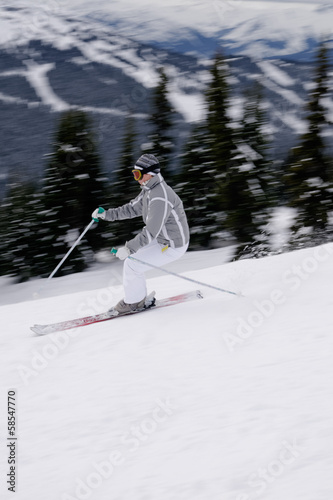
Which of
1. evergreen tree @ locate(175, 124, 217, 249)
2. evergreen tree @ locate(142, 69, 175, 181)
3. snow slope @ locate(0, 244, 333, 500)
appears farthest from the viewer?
evergreen tree @ locate(142, 69, 175, 181)

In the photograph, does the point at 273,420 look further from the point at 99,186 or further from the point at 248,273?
the point at 99,186

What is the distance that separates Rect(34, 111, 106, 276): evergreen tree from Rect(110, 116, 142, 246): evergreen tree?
2.36 feet

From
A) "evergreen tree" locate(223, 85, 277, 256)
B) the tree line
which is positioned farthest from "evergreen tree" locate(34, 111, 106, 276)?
"evergreen tree" locate(223, 85, 277, 256)

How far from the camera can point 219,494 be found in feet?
11.1

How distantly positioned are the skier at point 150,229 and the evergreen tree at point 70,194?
15.8 m

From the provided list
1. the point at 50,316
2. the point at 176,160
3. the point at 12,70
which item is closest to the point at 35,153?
the point at 12,70

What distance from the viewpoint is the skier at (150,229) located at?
21.5 feet

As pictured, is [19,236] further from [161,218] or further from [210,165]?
[161,218]

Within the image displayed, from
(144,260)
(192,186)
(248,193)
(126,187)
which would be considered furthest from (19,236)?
(144,260)

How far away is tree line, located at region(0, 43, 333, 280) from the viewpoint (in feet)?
75.0

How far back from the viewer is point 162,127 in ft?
82.1

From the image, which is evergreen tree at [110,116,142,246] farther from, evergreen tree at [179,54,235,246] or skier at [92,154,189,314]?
skier at [92,154,189,314]

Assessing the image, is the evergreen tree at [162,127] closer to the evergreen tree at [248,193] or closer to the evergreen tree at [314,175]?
the evergreen tree at [248,193]

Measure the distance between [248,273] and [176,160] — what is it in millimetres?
17783
